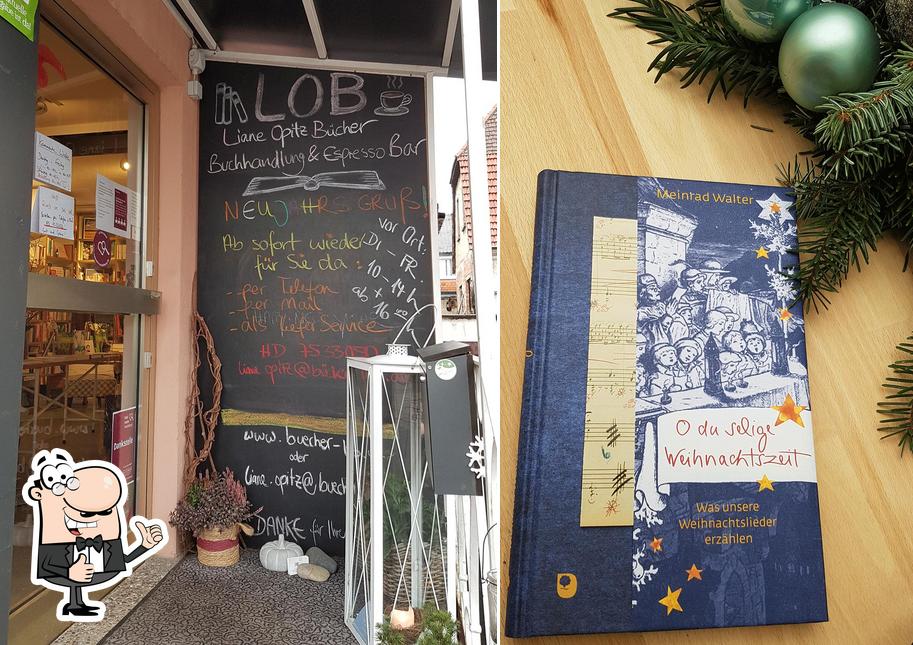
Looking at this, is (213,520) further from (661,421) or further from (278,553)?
Result: (661,421)

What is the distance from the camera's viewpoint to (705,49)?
60cm

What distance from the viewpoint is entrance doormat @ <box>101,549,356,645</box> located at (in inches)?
65.4

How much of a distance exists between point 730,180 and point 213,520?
2092 mm

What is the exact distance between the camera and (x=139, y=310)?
202cm

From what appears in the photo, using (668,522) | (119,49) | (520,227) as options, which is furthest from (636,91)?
(119,49)

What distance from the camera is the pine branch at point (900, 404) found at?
0.65m

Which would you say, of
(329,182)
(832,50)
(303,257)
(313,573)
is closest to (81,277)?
(303,257)

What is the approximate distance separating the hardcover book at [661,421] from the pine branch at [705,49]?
114 mm

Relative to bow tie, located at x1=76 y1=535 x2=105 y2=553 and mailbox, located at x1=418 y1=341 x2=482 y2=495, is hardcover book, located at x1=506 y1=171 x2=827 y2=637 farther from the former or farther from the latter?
bow tie, located at x1=76 y1=535 x2=105 y2=553

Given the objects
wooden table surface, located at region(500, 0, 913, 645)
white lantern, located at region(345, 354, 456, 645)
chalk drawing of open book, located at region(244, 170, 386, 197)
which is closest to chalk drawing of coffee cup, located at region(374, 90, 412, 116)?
chalk drawing of open book, located at region(244, 170, 386, 197)

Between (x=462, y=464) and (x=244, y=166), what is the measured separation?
190cm

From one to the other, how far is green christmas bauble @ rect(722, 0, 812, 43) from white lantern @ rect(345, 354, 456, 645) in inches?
39.8

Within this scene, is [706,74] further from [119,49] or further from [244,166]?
[244,166]

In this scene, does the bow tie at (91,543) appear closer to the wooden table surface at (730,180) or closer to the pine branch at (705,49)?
the wooden table surface at (730,180)
